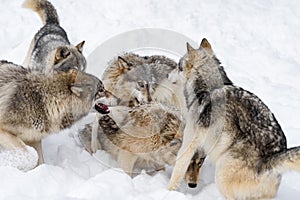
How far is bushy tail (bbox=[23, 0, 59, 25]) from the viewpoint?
7.25 metres

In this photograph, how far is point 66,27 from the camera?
8.68m

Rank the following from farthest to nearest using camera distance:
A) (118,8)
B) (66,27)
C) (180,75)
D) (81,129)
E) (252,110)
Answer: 1. (118,8)
2. (66,27)
3. (81,129)
4. (180,75)
5. (252,110)

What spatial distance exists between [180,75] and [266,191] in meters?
1.66

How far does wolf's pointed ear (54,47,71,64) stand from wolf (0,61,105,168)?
130cm

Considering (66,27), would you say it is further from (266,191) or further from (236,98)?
(266,191)

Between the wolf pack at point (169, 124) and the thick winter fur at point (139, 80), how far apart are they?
0.03 m

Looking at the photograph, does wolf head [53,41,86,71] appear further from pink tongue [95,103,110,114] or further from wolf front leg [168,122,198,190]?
wolf front leg [168,122,198,190]

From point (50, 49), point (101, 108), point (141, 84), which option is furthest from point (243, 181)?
point (50, 49)

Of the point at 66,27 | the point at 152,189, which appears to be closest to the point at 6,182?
the point at 152,189

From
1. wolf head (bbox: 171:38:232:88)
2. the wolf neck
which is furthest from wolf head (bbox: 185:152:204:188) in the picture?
wolf head (bbox: 171:38:232:88)

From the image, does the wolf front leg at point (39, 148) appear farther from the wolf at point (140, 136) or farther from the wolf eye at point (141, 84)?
the wolf eye at point (141, 84)

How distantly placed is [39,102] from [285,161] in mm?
2496

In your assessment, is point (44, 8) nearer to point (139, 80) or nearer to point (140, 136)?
point (139, 80)

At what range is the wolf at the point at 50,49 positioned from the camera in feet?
20.4
